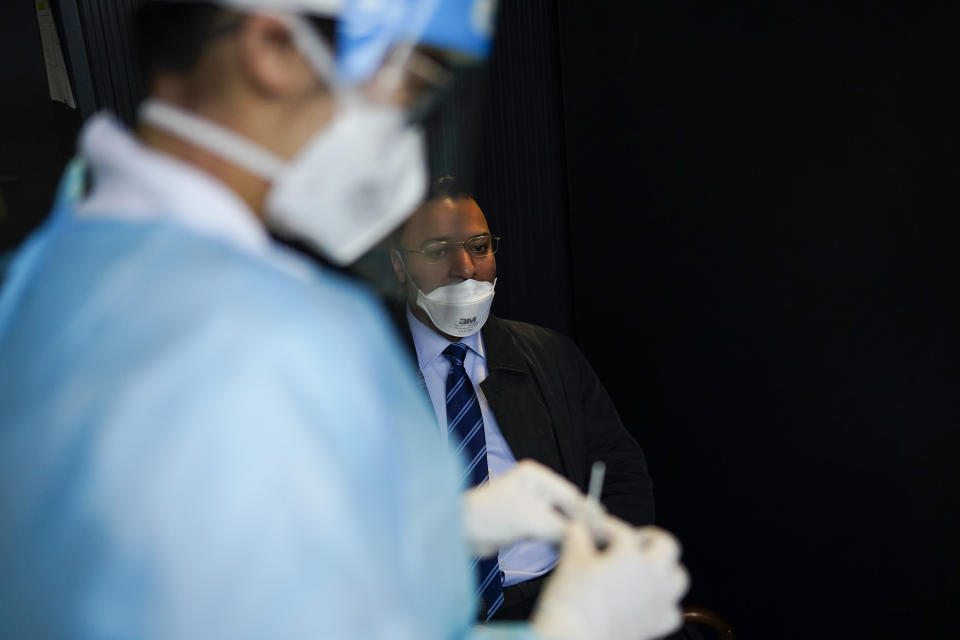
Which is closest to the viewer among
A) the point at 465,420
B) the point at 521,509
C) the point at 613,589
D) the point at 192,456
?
the point at 192,456

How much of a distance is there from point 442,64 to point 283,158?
0.17 m

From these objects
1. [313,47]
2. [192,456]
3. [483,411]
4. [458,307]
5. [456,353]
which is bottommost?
[483,411]

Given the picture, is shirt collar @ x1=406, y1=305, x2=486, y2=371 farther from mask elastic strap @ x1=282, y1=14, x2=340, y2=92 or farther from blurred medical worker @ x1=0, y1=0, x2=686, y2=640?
mask elastic strap @ x1=282, y1=14, x2=340, y2=92

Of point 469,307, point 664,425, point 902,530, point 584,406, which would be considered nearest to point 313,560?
point 469,307

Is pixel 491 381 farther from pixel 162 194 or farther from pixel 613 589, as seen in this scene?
pixel 162 194

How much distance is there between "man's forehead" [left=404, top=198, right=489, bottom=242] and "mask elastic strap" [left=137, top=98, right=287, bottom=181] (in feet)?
4.03

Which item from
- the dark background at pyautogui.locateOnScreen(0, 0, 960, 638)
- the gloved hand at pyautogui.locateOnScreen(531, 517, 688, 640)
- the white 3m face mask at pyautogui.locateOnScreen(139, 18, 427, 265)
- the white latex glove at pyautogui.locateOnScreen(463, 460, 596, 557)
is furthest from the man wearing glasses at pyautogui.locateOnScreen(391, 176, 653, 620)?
the white 3m face mask at pyautogui.locateOnScreen(139, 18, 427, 265)

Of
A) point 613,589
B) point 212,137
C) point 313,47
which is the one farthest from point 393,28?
point 613,589

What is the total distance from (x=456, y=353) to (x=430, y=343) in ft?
0.24

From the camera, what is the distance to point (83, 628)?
494 mm

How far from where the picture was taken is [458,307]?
1742 mm

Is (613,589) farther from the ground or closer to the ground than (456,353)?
farther from the ground

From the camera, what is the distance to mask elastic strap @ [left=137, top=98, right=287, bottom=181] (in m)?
0.60

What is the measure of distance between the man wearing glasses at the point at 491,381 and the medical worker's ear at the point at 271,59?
1073mm
